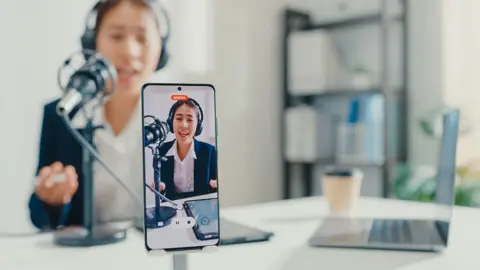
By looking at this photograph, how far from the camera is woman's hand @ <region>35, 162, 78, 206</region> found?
120cm

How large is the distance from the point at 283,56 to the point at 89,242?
1.70 m

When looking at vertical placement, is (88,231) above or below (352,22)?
below

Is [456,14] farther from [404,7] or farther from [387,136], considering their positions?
[387,136]

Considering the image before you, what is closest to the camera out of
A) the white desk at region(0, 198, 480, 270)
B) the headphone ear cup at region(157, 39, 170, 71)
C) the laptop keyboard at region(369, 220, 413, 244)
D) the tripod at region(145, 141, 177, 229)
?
the tripod at region(145, 141, 177, 229)

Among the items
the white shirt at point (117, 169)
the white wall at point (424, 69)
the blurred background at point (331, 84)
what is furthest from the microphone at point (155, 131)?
the white wall at point (424, 69)

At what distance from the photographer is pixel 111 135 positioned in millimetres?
1378

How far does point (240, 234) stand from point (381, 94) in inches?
56.4

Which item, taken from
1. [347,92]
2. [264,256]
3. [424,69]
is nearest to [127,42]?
[264,256]

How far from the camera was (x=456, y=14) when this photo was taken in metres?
2.09

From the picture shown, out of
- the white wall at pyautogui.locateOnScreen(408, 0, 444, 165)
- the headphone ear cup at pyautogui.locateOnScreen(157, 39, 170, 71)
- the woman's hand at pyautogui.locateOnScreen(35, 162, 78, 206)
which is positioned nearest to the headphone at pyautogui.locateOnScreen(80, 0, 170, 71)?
the headphone ear cup at pyautogui.locateOnScreen(157, 39, 170, 71)

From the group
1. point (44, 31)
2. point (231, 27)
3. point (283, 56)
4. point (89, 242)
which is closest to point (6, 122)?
point (44, 31)

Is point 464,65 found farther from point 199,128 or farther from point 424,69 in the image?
point 199,128

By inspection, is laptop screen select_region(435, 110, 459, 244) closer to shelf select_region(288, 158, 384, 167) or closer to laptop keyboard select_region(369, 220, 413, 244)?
laptop keyboard select_region(369, 220, 413, 244)

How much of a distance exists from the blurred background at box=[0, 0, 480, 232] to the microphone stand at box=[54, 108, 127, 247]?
2.44 ft
